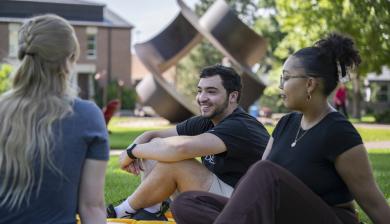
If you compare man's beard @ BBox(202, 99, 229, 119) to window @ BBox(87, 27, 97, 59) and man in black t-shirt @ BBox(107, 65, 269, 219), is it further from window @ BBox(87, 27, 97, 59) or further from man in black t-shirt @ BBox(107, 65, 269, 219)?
window @ BBox(87, 27, 97, 59)

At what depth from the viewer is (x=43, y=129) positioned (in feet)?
8.69

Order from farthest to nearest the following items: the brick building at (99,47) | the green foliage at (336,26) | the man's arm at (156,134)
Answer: the brick building at (99,47), the green foliage at (336,26), the man's arm at (156,134)

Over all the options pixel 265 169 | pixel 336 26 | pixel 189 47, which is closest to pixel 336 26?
pixel 336 26

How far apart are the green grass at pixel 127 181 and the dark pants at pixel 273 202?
233cm

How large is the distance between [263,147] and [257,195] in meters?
1.60

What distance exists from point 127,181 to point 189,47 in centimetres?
1686

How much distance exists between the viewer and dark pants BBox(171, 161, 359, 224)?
3180 mm

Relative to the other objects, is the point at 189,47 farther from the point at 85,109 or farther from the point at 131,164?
the point at 85,109

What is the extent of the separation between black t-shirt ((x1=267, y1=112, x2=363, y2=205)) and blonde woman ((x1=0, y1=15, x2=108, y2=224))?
1.22 m

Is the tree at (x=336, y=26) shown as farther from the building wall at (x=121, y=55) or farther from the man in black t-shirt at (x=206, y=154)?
the building wall at (x=121, y=55)

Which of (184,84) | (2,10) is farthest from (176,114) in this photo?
(184,84)

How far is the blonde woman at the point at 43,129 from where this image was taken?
2652 millimetres

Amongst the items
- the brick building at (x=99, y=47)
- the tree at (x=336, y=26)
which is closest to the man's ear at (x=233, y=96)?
the tree at (x=336, y=26)

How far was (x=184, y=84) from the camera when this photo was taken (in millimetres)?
60500
